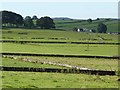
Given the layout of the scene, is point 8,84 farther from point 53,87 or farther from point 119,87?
point 119,87

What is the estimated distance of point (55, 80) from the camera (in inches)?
1426

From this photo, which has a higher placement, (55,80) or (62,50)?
(55,80)

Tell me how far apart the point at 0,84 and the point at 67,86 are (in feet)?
18.5

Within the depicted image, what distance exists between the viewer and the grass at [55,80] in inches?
1288

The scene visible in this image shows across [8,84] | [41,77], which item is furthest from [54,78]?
[8,84]

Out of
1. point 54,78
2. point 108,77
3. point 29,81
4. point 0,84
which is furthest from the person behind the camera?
point 108,77

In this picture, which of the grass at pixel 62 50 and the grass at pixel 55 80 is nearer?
the grass at pixel 55 80

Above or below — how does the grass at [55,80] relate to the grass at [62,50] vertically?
above

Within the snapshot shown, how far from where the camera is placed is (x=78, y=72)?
143 ft

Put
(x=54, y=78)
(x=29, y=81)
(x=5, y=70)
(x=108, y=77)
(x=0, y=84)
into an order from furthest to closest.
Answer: (x=5, y=70), (x=108, y=77), (x=54, y=78), (x=29, y=81), (x=0, y=84)

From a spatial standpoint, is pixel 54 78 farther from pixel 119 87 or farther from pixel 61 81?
pixel 119 87

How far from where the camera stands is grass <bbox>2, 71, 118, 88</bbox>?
32719 millimetres

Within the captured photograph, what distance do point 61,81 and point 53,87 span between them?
157 inches

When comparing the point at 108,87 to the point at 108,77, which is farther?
the point at 108,77
